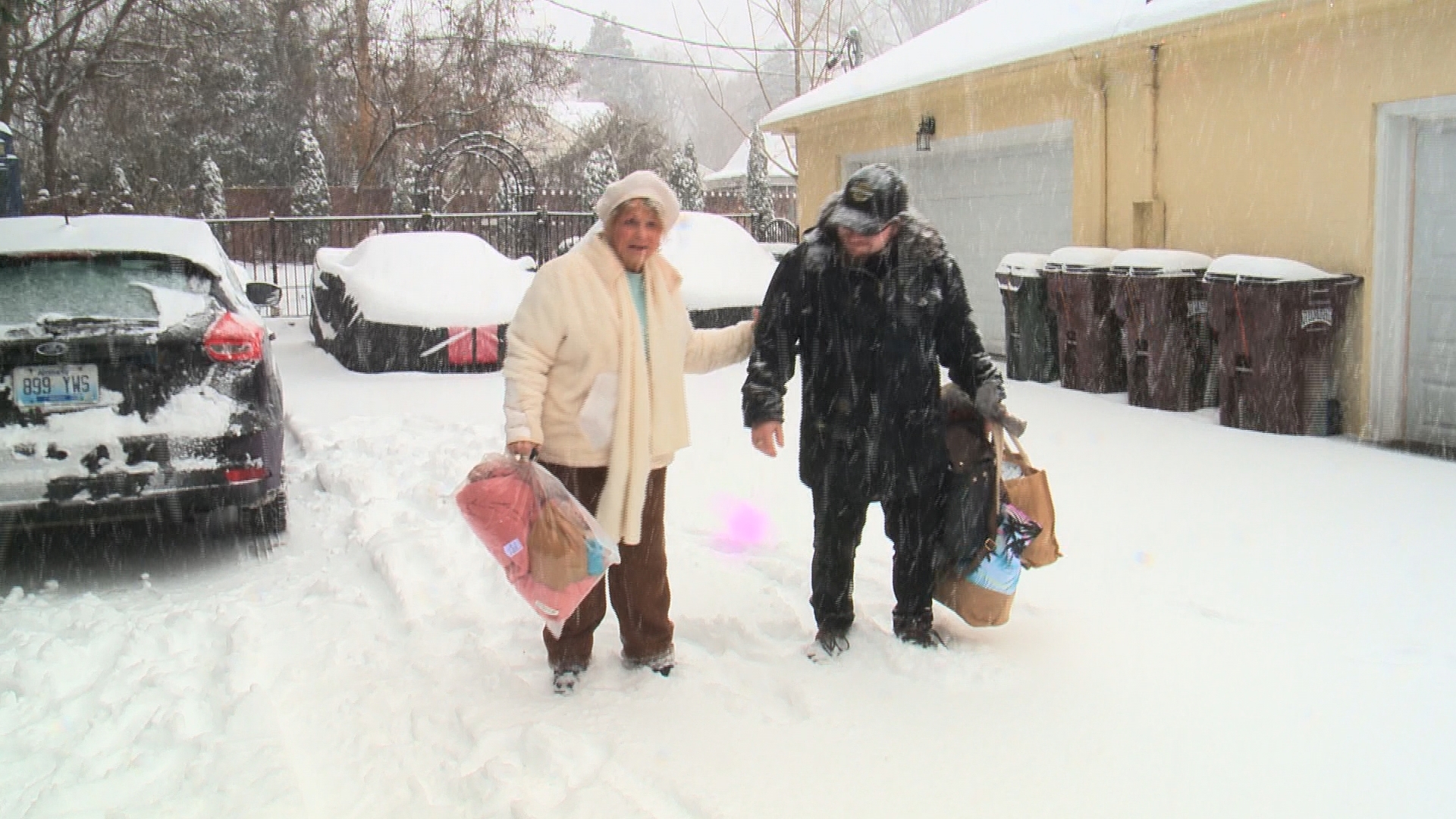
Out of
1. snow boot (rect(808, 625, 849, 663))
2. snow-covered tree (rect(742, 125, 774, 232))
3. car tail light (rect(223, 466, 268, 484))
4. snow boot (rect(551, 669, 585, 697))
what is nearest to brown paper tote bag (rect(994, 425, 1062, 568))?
snow boot (rect(808, 625, 849, 663))

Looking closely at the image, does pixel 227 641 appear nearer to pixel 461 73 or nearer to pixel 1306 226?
pixel 1306 226

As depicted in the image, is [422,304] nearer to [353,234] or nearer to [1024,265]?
[1024,265]

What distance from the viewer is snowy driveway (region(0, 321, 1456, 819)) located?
119 inches

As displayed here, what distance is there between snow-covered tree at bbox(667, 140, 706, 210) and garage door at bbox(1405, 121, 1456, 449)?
24.9 metres

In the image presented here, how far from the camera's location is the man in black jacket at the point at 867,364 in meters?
3.64

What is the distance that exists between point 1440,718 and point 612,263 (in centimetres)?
274

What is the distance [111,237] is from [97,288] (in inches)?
13.7

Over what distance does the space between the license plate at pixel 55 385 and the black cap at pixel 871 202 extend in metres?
3.09

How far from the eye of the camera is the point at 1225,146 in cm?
885

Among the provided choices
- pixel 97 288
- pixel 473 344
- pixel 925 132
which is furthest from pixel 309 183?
pixel 97 288

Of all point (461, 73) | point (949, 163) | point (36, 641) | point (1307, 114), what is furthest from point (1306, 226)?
point (461, 73)

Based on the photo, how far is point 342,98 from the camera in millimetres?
28719

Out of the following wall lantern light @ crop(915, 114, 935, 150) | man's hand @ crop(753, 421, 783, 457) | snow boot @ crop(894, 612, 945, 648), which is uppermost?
wall lantern light @ crop(915, 114, 935, 150)

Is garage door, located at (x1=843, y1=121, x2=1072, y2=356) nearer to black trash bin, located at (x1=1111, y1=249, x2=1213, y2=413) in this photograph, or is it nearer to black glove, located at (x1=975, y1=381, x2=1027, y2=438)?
black trash bin, located at (x1=1111, y1=249, x2=1213, y2=413)
